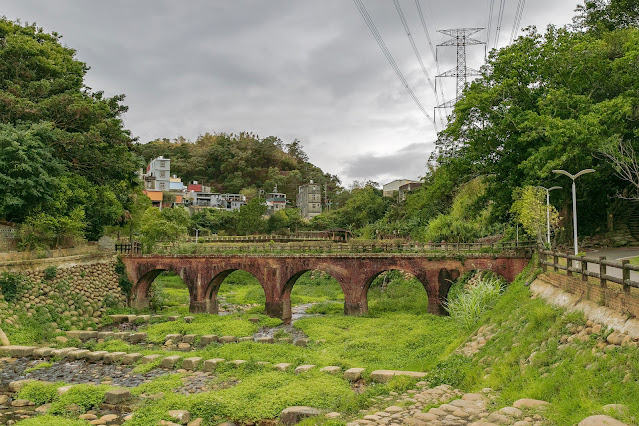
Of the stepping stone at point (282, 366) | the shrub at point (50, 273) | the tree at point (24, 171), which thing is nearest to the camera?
the stepping stone at point (282, 366)

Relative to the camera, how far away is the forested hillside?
105 metres

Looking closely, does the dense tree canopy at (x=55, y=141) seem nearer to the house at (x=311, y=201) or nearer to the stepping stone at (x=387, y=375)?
the stepping stone at (x=387, y=375)

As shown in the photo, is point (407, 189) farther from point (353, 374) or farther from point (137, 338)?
point (353, 374)

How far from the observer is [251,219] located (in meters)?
68.6

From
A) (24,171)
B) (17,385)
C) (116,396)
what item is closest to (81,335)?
(17,385)

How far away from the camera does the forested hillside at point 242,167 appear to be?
105 m

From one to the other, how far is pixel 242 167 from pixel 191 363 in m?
92.2

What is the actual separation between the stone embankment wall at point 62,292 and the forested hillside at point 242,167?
66.5 metres

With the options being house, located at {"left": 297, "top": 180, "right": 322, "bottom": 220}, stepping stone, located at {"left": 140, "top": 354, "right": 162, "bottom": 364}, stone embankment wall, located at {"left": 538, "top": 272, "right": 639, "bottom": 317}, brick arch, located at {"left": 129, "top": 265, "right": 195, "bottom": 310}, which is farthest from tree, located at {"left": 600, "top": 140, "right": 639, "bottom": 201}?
house, located at {"left": 297, "top": 180, "right": 322, "bottom": 220}

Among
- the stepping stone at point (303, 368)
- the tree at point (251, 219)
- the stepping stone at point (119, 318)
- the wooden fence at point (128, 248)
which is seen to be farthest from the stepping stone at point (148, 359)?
the tree at point (251, 219)

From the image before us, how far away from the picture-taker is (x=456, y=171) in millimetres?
29672

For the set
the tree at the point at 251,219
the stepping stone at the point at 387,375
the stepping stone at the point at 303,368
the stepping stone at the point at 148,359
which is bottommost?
the stepping stone at the point at 148,359

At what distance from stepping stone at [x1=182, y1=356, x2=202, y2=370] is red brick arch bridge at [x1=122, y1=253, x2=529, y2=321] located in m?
14.9

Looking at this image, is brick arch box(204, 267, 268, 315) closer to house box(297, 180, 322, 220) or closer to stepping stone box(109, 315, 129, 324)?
stepping stone box(109, 315, 129, 324)
